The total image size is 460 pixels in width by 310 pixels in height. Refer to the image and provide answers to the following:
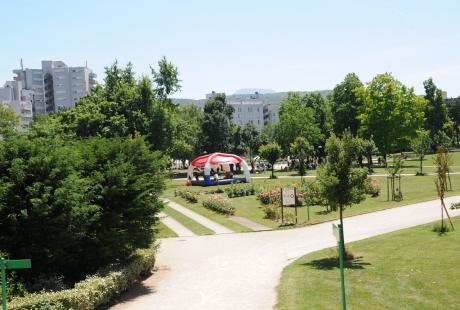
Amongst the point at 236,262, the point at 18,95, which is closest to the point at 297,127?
the point at 236,262

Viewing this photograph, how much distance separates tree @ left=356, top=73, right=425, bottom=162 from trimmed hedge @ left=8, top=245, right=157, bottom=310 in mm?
53708

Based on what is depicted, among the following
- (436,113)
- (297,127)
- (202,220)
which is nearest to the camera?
(202,220)

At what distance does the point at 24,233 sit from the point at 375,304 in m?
9.80

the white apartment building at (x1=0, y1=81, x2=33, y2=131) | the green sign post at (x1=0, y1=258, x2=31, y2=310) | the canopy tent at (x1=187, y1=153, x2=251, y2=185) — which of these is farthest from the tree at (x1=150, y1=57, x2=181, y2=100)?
the white apartment building at (x1=0, y1=81, x2=33, y2=131)

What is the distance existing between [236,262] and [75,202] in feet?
22.9

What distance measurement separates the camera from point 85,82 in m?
155

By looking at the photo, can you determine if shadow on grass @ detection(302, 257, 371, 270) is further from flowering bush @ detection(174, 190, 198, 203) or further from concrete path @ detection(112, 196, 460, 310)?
flowering bush @ detection(174, 190, 198, 203)

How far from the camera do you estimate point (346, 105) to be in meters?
75.4

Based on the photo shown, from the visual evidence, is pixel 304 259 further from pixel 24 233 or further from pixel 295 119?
pixel 295 119

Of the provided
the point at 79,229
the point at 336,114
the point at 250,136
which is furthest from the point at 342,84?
the point at 79,229

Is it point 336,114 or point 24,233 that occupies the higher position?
point 336,114

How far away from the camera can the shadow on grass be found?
53.4 ft

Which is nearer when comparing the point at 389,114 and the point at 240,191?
the point at 240,191

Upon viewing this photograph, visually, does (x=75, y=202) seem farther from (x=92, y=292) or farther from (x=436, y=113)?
(x=436, y=113)
